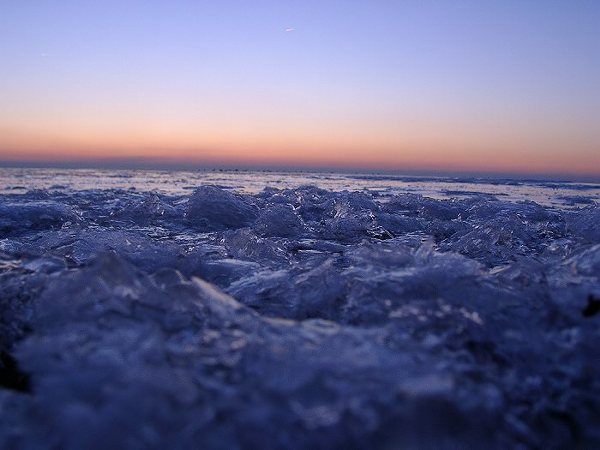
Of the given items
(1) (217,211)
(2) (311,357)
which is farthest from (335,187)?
(2) (311,357)

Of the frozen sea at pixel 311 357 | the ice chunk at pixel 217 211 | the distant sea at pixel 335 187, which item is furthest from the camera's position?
the distant sea at pixel 335 187

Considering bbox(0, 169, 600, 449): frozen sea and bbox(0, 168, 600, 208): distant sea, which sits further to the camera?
bbox(0, 168, 600, 208): distant sea

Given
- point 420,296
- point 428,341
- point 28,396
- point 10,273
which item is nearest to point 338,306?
point 420,296

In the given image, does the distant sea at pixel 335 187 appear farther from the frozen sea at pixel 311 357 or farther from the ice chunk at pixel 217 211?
the frozen sea at pixel 311 357

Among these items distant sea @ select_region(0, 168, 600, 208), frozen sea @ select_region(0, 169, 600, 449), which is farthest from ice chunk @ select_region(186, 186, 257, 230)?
distant sea @ select_region(0, 168, 600, 208)

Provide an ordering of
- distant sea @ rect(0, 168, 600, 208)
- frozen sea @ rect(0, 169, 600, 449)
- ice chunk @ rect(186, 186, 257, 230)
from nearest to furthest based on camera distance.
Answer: frozen sea @ rect(0, 169, 600, 449)
ice chunk @ rect(186, 186, 257, 230)
distant sea @ rect(0, 168, 600, 208)

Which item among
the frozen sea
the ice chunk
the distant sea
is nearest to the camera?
the frozen sea

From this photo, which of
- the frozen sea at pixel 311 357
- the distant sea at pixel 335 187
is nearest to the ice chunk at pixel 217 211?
the frozen sea at pixel 311 357

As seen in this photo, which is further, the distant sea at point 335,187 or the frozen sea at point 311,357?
the distant sea at point 335,187

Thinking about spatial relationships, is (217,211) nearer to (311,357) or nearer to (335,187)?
(311,357)

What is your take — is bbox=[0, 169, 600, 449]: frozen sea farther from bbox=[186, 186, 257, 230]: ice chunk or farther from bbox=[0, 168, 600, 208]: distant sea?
bbox=[0, 168, 600, 208]: distant sea

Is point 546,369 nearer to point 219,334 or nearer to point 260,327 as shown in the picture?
point 260,327
